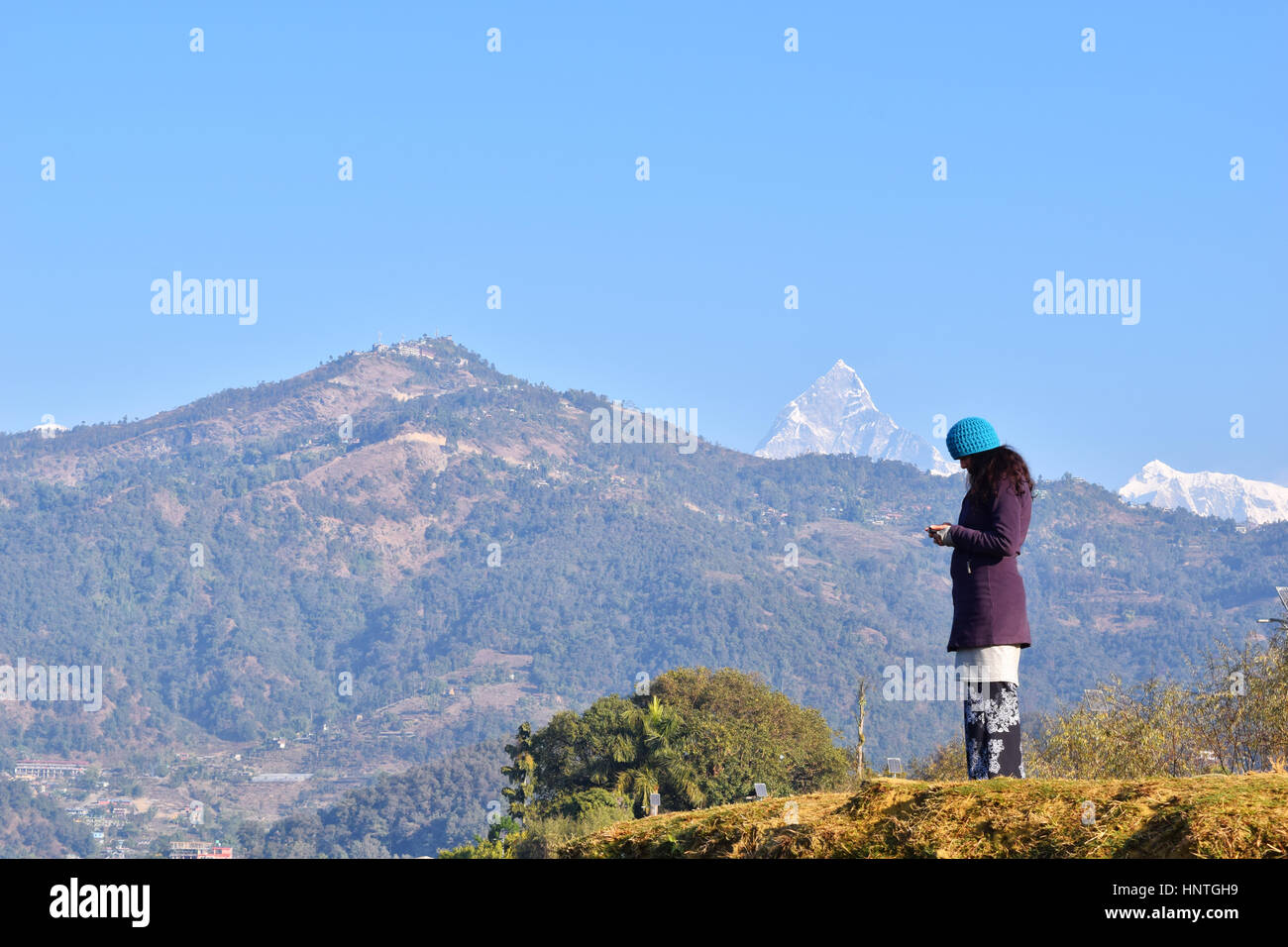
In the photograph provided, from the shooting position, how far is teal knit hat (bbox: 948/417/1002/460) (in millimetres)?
7848

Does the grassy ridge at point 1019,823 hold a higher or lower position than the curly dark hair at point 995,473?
lower

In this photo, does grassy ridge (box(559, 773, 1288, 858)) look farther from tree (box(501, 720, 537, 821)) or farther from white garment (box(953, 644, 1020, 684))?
tree (box(501, 720, 537, 821))

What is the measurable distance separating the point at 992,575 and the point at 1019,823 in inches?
67.2

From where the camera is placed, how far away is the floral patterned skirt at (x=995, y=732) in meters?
7.92

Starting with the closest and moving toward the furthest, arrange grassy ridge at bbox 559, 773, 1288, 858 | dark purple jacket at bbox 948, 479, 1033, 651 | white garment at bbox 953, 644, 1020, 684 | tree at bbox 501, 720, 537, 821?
grassy ridge at bbox 559, 773, 1288, 858 < dark purple jacket at bbox 948, 479, 1033, 651 < white garment at bbox 953, 644, 1020, 684 < tree at bbox 501, 720, 537, 821

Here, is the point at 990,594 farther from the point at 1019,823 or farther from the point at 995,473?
the point at 1019,823

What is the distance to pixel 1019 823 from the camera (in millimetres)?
6566

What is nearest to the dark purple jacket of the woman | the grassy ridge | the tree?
the woman

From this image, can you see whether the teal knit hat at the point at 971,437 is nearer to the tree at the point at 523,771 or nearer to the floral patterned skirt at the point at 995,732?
the floral patterned skirt at the point at 995,732

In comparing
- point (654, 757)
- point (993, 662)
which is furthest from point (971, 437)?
point (654, 757)

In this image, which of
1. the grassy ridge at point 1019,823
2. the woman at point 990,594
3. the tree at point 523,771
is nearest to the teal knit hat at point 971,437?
the woman at point 990,594
